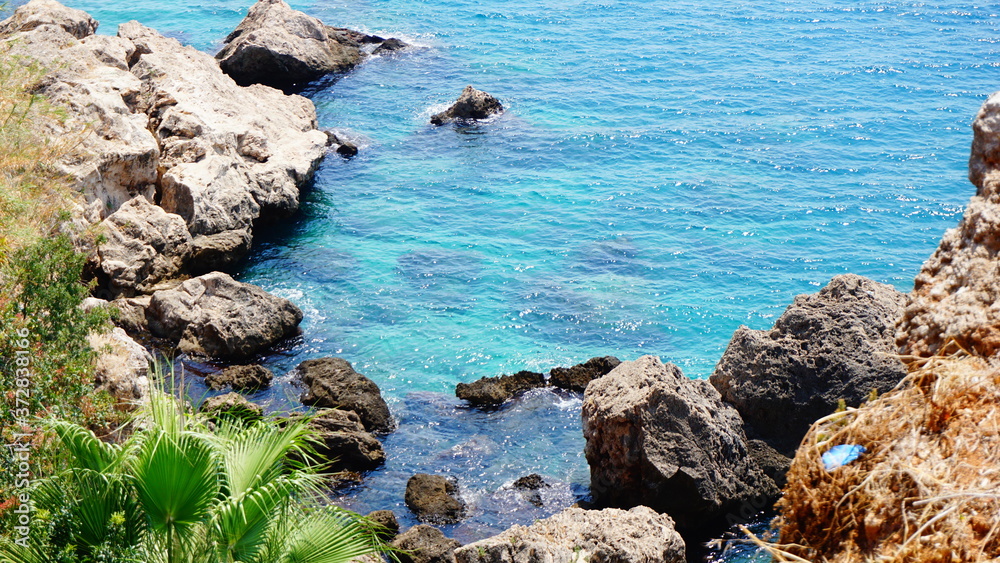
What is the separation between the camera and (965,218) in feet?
26.1

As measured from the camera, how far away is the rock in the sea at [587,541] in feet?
40.9

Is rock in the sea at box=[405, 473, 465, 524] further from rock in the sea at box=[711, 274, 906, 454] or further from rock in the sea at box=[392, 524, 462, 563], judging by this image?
rock in the sea at box=[711, 274, 906, 454]

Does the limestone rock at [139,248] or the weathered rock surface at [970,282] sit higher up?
the weathered rock surface at [970,282]

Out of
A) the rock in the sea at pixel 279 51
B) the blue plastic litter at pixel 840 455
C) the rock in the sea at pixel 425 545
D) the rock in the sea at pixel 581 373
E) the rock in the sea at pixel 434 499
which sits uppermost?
the blue plastic litter at pixel 840 455

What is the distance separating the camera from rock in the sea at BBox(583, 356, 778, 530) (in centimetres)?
1798

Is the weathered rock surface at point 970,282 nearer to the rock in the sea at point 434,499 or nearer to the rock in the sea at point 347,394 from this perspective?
the rock in the sea at point 434,499

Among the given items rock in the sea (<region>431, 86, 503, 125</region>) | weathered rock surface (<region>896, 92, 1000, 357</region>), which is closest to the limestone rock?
rock in the sea (<region>431, 86, 503, 125</region>)

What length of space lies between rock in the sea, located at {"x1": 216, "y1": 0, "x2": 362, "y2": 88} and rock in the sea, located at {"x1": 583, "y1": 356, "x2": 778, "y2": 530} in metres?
30.3

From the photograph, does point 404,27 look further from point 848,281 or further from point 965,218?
point 965,218

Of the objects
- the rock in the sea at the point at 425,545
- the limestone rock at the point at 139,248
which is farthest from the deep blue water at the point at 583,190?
the limestone rock at the point at 139,248

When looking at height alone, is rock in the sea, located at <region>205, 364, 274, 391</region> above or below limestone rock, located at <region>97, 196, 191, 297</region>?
below

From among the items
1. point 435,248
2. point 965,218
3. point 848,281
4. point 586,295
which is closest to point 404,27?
point 435,248

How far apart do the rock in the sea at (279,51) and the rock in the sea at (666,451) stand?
30.3 metres

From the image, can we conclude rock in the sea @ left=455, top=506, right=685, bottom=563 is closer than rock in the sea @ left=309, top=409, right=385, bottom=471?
Yes
